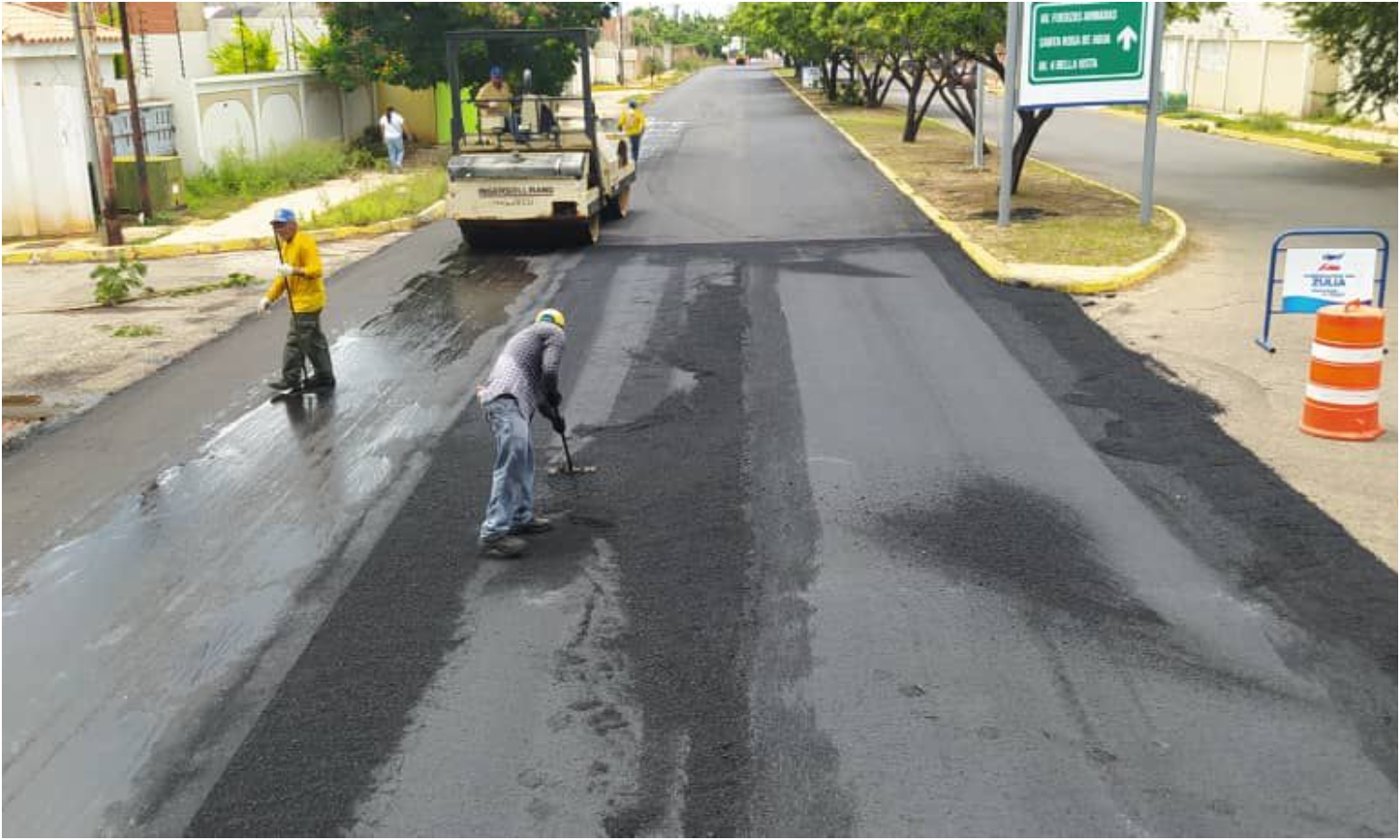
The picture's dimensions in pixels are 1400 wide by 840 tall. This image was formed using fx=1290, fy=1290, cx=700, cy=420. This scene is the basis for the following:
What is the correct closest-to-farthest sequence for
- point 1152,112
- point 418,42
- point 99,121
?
point 1152,112
point 99,121
point 418,42

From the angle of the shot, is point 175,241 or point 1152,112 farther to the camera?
point 175,241

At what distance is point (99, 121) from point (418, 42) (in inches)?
462

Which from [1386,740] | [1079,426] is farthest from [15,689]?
[1079,426]

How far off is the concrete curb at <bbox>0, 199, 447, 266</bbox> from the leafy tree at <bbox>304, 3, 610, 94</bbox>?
10.2 m

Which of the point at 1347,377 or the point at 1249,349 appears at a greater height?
the point at 1347,377

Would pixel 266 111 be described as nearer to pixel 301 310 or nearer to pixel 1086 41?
pixel 1086 41

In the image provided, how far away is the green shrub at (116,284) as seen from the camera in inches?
633

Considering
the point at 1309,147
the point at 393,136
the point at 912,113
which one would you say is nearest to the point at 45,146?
the point at 393,136

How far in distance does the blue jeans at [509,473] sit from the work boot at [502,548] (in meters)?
0.03

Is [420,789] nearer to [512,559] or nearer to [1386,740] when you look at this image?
[512,559]

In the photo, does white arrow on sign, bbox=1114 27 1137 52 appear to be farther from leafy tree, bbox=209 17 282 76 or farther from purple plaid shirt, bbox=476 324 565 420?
leafy tree, bbox=209 17 282 76

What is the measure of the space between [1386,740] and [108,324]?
13.8m

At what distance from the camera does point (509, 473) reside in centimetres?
789

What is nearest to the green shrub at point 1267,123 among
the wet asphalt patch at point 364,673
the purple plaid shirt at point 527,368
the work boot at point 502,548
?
the wet asphalt patch at point 364,673
